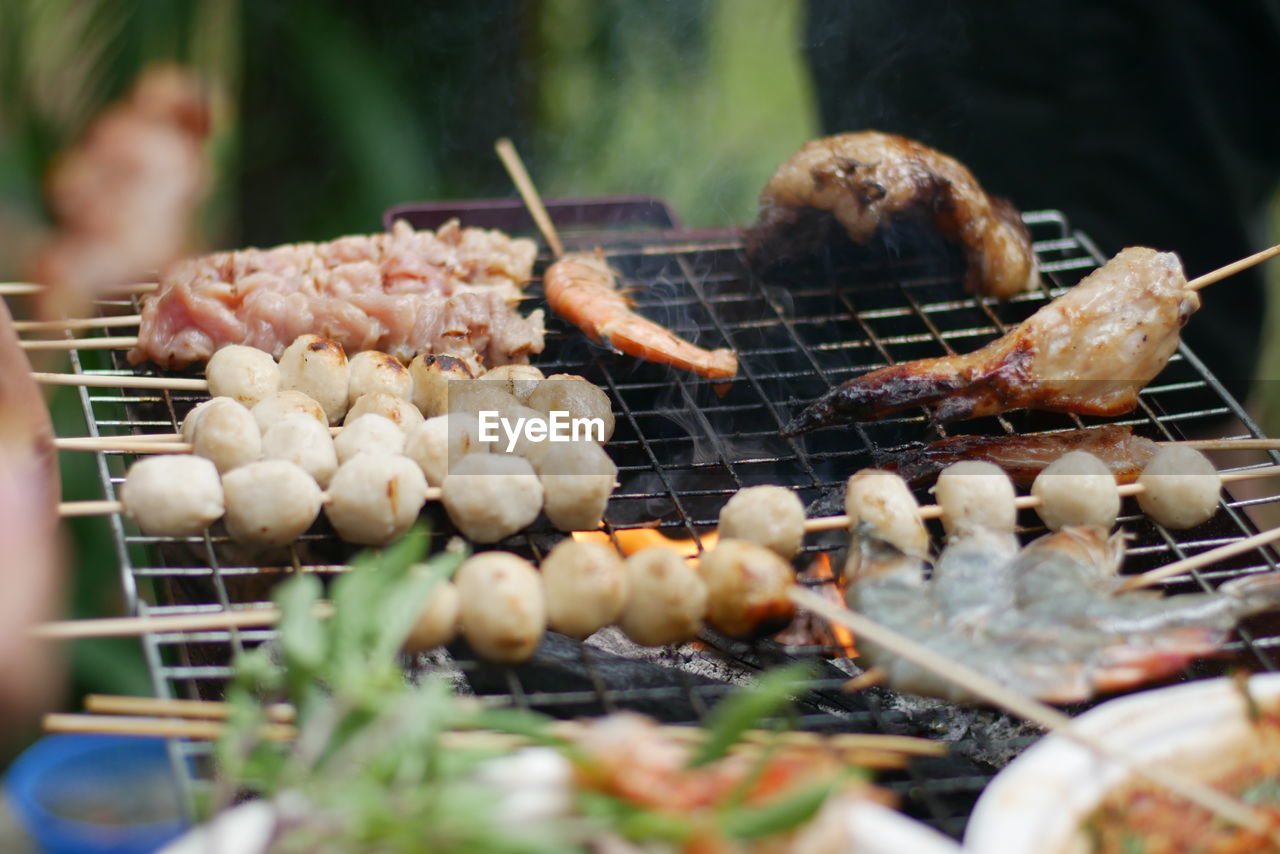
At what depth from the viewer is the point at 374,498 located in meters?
3.04

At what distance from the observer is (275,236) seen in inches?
272

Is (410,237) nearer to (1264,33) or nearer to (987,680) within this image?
(987,680)

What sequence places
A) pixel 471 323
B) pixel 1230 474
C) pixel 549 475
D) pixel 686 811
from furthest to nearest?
pixel 471 323 → pixel 1230 474 → pixel 549 475 → pixel 686 811

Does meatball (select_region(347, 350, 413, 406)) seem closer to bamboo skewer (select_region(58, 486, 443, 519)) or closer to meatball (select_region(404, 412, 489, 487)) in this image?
meatball (select_region(404, 412, 489, 487))

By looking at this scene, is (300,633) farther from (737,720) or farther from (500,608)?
(737,720)

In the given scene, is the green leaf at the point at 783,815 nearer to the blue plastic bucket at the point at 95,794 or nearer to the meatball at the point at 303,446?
the meatball at the point at 303,446

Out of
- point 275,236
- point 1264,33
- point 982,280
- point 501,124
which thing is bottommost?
point 982,280

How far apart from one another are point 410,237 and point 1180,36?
3.84 metres

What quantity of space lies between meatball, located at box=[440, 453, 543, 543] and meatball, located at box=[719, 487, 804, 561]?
0.58 metres

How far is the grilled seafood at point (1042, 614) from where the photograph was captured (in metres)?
2.65

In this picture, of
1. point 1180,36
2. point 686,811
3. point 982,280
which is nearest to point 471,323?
point 982,280

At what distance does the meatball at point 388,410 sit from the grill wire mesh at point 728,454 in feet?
0.93

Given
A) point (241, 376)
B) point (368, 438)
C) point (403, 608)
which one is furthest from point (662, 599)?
point (241, 376)

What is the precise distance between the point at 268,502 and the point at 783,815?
1.74 m
